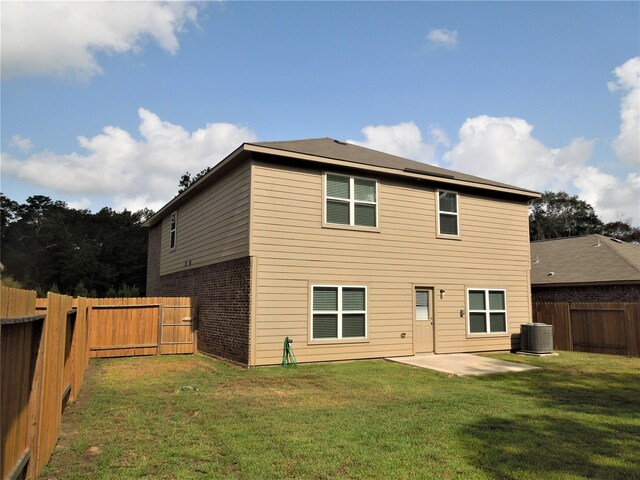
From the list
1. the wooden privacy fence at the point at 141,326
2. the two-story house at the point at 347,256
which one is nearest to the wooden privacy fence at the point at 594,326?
the two-story house at the point at 347,256

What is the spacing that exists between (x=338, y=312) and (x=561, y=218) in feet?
181

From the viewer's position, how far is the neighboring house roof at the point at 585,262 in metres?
17.1

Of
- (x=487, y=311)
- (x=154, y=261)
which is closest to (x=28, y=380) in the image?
(x=487, y=311)

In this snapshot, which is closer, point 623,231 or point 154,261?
point 154,261

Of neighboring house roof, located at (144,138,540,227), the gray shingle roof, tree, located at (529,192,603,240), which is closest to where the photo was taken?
neighboring house roof, located at (144,138,540,227)

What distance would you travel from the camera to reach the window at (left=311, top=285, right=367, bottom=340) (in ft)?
39.9

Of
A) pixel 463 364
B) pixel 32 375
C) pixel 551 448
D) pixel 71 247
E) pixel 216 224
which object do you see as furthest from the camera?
pixel 71 247

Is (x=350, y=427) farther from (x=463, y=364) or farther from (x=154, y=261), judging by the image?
(x=154, y=261)

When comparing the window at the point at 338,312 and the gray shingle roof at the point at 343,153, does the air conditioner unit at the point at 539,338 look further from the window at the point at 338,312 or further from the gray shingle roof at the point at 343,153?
the window at the point at 338,312

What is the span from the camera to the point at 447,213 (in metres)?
14.8

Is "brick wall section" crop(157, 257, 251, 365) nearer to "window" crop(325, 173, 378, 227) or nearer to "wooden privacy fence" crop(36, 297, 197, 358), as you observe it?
"wooden privacy fence" crop(36, 297, 197, 358)

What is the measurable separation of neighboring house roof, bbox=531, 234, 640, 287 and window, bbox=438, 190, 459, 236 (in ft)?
22.0

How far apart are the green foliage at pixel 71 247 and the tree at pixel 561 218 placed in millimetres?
49173

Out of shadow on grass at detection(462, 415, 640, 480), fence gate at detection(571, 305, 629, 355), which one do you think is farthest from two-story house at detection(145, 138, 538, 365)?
shadow on grass at detection(462, 415, 640, 480)
